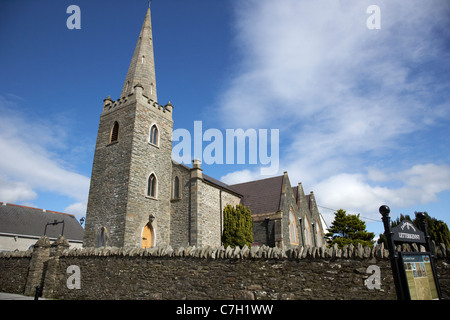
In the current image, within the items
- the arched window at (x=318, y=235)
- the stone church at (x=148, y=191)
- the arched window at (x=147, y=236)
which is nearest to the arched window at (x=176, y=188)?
the stone church at (x=148, y=191)

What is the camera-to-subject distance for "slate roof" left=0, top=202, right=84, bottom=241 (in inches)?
1182

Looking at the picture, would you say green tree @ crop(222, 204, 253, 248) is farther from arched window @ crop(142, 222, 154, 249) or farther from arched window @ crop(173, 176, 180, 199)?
arched window @ crop(142, 222, 154, 249)

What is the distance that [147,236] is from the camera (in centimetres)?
1838

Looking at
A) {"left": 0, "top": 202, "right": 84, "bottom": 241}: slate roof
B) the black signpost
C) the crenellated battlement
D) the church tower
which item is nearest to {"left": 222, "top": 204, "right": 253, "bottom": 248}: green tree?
the church tower

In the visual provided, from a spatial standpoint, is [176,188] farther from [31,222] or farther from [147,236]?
[31,222]

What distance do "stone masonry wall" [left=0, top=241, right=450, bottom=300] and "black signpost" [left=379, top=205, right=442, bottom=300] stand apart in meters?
2.02

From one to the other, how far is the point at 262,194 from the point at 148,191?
11624 millimetres

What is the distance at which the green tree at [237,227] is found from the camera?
21.3 metres

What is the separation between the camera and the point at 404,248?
264 inches

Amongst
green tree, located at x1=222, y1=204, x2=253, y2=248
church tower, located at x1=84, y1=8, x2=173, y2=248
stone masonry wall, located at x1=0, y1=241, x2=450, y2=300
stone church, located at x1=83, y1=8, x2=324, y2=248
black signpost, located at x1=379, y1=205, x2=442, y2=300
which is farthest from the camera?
green tree, located at x1=222, y1=204, x2=253, y2=248

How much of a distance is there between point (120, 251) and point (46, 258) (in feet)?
19.0

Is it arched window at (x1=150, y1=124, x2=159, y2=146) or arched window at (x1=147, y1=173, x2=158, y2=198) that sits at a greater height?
arched window at (x1=150, y1=124, x2=159, y2=146)

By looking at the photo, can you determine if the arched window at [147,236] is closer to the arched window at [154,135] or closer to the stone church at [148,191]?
the stone church at [148,191]

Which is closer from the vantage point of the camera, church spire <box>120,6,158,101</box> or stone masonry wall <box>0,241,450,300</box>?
stone masonry wall <box>0,241,450,300</box>
